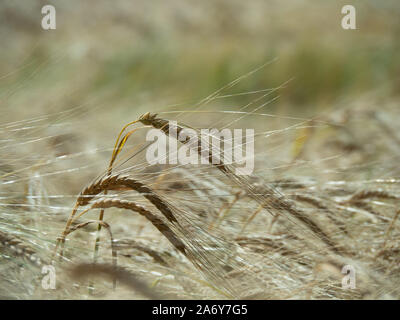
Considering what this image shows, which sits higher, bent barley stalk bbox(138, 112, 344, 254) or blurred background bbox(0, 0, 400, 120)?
blurred background bbox(0, 0, 400, 120)

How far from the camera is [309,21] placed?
6.38 ft

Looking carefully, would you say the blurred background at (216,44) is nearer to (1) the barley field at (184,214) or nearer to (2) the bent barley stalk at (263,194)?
(1) the barley field at (184,214)

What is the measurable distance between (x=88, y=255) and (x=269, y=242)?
15cm

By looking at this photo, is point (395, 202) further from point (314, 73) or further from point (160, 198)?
point (314, 73)
